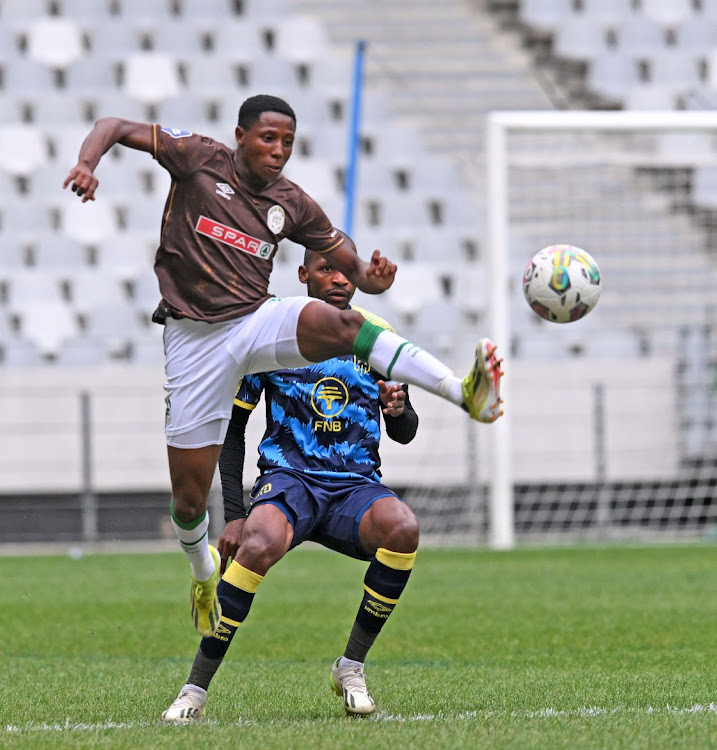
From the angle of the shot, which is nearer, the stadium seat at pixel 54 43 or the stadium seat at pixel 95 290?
the stadium seat at pixel 95 290

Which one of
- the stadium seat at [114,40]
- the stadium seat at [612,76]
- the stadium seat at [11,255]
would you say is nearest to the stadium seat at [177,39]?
the stadium seat at [114,40]

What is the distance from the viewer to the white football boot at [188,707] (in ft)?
15.1

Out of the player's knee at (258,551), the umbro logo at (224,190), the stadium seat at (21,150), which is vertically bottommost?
the player's knee at (258,551)

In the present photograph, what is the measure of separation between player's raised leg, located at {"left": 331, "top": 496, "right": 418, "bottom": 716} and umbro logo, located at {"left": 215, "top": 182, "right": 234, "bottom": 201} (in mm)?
1256

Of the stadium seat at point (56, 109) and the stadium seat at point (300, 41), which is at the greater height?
the stadium seat at point (300, 41)

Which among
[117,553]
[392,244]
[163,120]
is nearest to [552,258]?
[117,553]

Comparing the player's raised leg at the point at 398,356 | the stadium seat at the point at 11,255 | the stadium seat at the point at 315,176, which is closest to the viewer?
the player's raised leg at the point at 398,356

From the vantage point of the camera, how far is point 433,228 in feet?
59.9

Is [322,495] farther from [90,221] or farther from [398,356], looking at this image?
[90,221]

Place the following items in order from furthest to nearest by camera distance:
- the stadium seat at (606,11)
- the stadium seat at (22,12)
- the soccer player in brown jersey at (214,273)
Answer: the stadium seat at (22,12), the stadium seat at (606,11), the soccer player in brown jersey at (214,273)

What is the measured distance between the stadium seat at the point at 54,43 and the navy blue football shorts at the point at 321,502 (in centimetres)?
1532

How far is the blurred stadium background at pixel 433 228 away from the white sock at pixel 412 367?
861 centimetres

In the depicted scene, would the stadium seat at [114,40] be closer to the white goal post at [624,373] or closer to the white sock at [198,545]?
the white goal post at [624,373]

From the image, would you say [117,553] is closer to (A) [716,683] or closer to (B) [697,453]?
(B) [697,453]
